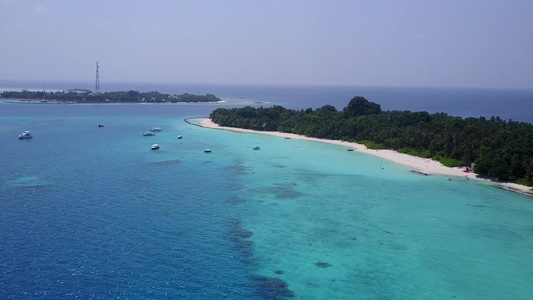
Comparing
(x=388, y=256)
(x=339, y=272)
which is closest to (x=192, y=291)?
(x=339, y=272)

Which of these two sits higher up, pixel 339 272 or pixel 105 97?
pixel 105 97

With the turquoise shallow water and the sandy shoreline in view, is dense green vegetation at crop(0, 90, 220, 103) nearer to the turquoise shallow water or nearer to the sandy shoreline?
the sandy shoreline

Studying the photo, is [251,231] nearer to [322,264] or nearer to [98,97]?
[322,264]

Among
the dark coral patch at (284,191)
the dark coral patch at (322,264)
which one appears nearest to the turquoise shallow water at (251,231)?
the dark coral patch at (322,264)

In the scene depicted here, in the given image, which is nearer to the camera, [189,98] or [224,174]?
[224,174]

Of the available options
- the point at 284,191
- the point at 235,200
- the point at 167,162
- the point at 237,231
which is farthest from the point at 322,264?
the point at 167,162

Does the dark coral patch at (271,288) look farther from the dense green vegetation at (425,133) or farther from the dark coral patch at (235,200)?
the dense green vegetation at (425,133)

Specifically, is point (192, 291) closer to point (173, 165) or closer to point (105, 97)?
point (173, 165)
